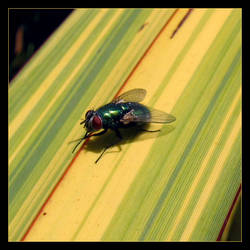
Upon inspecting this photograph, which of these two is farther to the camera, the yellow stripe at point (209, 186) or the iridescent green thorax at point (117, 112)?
the iridescent green thorax at point (117, 112)

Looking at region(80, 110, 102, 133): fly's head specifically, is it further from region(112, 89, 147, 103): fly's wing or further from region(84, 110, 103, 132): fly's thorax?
region(112, 89, 147, 103): fly's wing

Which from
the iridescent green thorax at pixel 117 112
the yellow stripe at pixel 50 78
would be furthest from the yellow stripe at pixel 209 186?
the yellow stripe at pixel 50 78

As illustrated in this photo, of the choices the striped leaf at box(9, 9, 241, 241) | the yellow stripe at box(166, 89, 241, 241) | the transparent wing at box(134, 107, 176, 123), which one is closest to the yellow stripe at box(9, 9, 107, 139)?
the striped leaf at box(9, 9, 241, 241)

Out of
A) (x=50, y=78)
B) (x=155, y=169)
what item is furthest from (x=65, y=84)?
(x=155, y=169)

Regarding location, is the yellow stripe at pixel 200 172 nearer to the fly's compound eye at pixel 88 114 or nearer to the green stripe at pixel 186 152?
the green stripe at pixel 186 152

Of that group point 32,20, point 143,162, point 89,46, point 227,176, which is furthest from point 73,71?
point 32,20

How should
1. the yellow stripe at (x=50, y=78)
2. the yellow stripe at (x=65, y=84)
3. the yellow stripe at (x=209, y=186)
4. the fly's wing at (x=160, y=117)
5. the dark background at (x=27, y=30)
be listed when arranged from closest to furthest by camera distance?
the yellow stripe at (x=209, y=186) < the fly's wing at (x=160, y=117) < the yellow stripe at (x=65, y=84) < the yellow stripe at (x=50, y=78) < the dark background at (x=27, y=30)
